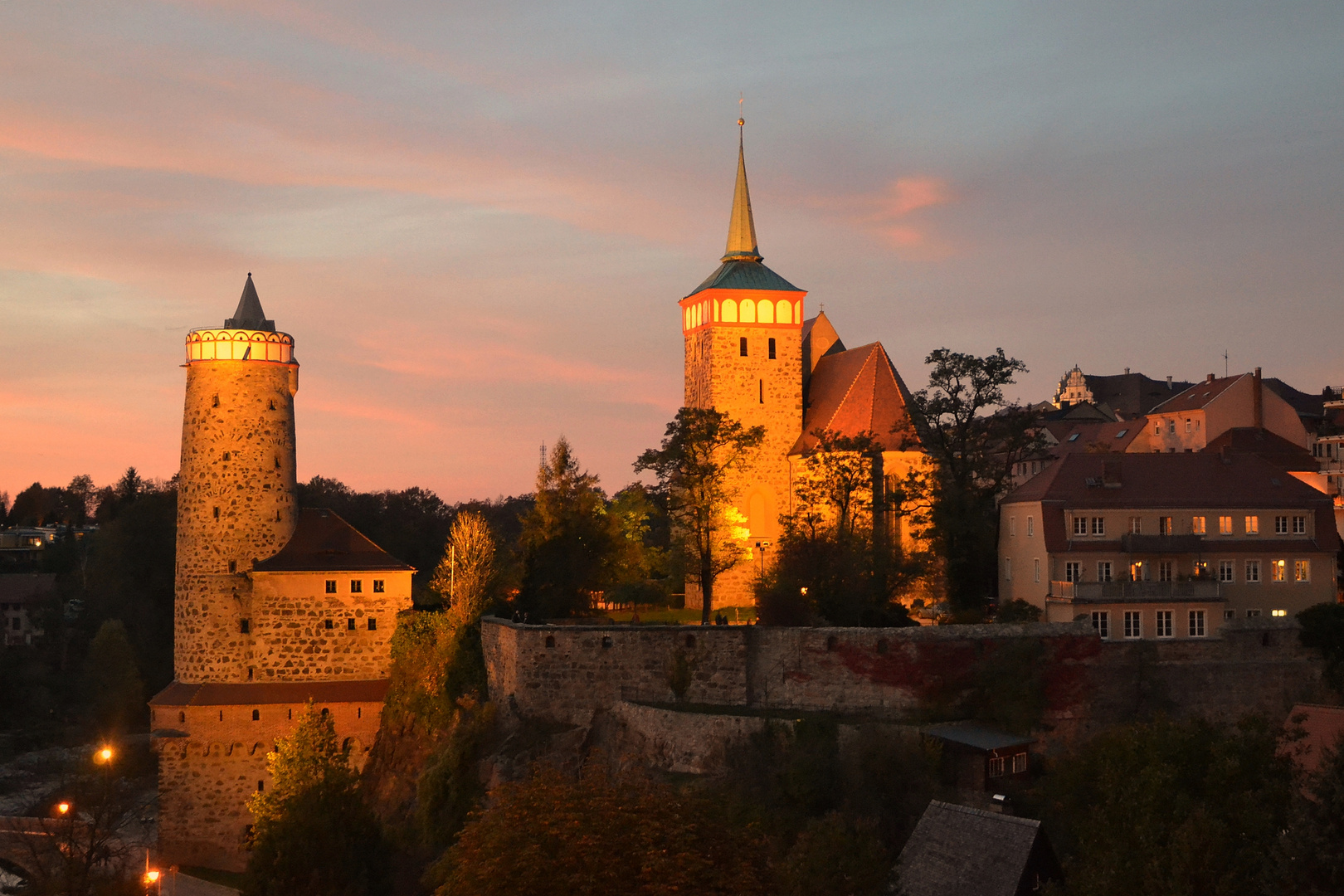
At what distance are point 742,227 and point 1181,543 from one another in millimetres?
22457

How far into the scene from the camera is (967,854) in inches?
1093

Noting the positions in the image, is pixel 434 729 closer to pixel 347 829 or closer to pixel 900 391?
pixel 347 829

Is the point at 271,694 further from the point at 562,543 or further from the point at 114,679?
the point at 114,679

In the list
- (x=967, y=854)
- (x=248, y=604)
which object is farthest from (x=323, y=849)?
(x=967, y=854)

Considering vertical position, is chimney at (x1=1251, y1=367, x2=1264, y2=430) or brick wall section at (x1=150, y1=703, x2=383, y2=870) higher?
chimney at (x1=1251, y1=367, x2=1264, y2=430)

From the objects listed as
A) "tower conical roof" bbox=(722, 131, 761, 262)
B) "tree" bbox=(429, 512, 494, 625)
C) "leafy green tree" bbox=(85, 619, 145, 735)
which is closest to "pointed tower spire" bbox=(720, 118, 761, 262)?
"tower conical roof" bbox=(722, 131, 761, 262)

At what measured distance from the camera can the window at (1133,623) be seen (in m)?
41.2

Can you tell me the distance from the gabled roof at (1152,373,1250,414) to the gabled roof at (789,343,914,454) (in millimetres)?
15774

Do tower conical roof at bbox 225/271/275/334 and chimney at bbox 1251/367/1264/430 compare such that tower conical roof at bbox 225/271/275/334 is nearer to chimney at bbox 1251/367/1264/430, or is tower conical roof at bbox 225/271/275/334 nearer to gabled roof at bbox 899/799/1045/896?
gabled roof at bbox 899/799/1045/896

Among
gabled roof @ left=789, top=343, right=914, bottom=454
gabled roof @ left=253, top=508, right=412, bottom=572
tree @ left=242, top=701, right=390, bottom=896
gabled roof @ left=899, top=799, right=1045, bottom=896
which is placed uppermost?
gabled roof @ left=789, top=343, right=914, bottom=454

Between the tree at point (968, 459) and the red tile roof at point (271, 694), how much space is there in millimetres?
18135

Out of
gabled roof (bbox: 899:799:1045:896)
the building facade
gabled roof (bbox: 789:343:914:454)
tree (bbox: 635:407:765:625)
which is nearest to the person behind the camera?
gabled roof (bbox: 899:799:1045:896)

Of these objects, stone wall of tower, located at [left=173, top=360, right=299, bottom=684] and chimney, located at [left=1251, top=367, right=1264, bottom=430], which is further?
→ chimney, located at [left=1251, top=367, right=1264, bottom=430]

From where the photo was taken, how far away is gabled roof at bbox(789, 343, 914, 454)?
5178 cm
